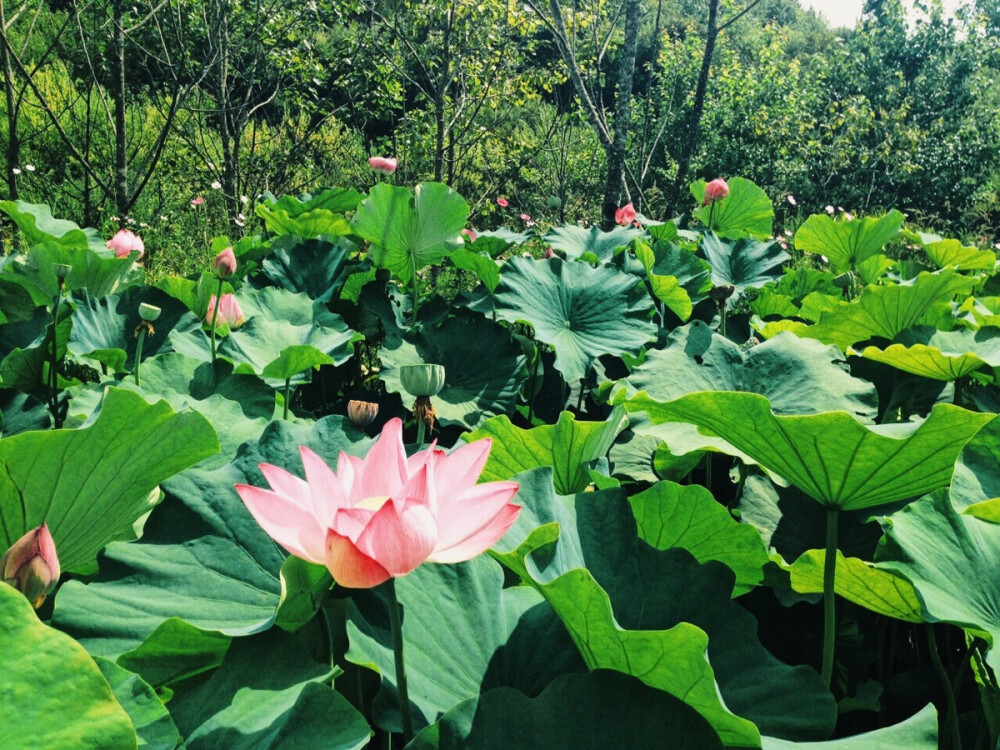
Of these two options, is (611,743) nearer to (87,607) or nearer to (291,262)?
(87,607)

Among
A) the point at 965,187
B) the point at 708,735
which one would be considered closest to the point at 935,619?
the point at 708,735

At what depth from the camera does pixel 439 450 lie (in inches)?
22.5

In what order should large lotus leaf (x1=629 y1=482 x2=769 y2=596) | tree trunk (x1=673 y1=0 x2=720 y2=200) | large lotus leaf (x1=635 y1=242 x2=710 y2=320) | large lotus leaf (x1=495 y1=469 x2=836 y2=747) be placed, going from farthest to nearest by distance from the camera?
tree trunk (x1=673 y1=0 x2=720 y2=200) < large lotus leaf (x1=635 y1=242 x2=710 y2=320) < large lotus leaf (x1=629 y1=482 x2=769 y2=596) < large lotus leaf (x1=495 y1=469 x2=836 y2=747)

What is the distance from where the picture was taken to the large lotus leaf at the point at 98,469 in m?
0.59

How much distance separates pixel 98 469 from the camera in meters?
0.61

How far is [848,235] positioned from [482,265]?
0.96m

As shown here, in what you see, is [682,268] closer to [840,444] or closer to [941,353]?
[941,353]

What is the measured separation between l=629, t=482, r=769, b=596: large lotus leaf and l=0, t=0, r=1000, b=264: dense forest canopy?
8.16ft

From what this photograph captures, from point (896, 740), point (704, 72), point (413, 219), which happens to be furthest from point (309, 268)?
point (704, 72)

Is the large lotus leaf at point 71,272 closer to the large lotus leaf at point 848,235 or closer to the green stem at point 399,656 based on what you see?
the green stem at point 399,656

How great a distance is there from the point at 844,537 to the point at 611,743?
19.9 inches

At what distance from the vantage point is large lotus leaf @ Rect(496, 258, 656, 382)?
1.42 meters

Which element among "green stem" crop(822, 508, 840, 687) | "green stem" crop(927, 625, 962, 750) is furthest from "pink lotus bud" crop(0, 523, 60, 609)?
"green stem" crop(927, 625, 962, 750)

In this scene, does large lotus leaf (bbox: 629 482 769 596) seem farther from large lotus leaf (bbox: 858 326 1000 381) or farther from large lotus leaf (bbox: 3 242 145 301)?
large lotus leaf (bbox: 3 242 145 301)
